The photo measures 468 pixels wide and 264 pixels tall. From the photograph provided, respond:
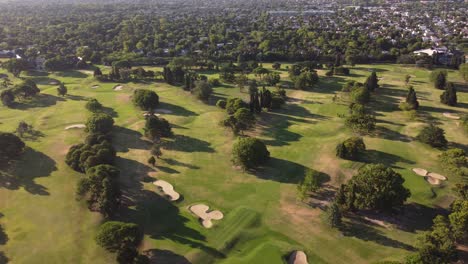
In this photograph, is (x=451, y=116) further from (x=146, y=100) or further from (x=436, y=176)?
(x=146, y=100)

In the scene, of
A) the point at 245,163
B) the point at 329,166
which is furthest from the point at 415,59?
the point at 245,163

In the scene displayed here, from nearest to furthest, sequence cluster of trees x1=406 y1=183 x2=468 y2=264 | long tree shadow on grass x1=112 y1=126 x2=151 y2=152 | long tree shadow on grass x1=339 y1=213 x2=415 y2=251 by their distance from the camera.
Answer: cluster of trees x1=406 y1=183 x2=468 y2=264
long tree shadow on grass x1=339 y1=213 x2=415 y2=251
long tree shadow on grass x1=112 y1=126 x2=151 y2=152

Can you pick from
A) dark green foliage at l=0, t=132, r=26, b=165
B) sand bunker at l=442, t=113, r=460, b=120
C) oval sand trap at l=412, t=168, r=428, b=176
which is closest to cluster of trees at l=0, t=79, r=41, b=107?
dark green foliage at l=0, t=132, r=26, b=165

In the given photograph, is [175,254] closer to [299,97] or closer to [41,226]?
[41,226]

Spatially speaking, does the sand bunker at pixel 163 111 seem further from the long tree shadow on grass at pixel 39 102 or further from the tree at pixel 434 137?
the tree at pixel 434 137

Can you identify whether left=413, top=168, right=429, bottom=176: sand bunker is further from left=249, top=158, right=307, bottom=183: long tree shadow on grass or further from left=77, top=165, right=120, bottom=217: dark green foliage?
left=77, top=165, right=120, bottom=217: dark green foliage

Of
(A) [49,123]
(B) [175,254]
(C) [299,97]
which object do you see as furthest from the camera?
(C) [299,97]
